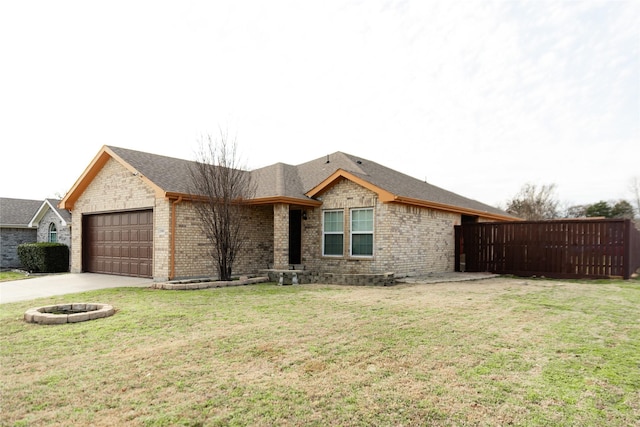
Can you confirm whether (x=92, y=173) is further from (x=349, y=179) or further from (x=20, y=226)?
(x=20, y=226)

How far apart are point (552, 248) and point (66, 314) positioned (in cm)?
1580

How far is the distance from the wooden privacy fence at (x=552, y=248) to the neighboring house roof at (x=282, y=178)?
178 centimetres

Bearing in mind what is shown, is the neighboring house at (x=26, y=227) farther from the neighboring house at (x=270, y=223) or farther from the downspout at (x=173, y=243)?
the downspout at (x=173, y=243)

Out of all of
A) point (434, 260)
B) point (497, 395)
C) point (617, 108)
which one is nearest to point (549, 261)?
point (434, 260)

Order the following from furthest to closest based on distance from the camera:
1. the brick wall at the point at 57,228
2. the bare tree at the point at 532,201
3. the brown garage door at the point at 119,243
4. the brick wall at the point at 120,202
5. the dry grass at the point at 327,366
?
the bare tree at the point at 532,201, the brick wall at the point at 57,228, the brown garage door at the point at 119,243, the brick wall at the point at 120,202, the dry grass at the point at 327,366

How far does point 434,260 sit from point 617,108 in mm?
8707

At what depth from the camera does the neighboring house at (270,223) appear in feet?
43.0

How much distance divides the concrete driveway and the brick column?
4.22 metres

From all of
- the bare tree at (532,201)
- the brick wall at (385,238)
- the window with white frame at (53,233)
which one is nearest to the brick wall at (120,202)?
the brick wall at (385,238)

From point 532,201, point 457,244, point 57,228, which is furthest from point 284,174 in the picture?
point 532,201

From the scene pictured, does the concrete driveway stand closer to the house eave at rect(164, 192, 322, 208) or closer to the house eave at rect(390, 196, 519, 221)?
the house eave at rect(164, 192, 322, 208)

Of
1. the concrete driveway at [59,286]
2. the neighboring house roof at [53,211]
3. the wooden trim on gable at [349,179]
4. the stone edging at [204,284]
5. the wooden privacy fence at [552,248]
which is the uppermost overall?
the wooden trim on gable at [349,179]

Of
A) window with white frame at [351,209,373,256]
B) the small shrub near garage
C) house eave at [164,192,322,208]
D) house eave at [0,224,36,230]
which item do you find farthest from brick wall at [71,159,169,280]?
house eave at [0,224,36,230]

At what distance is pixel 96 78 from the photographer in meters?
11.4
